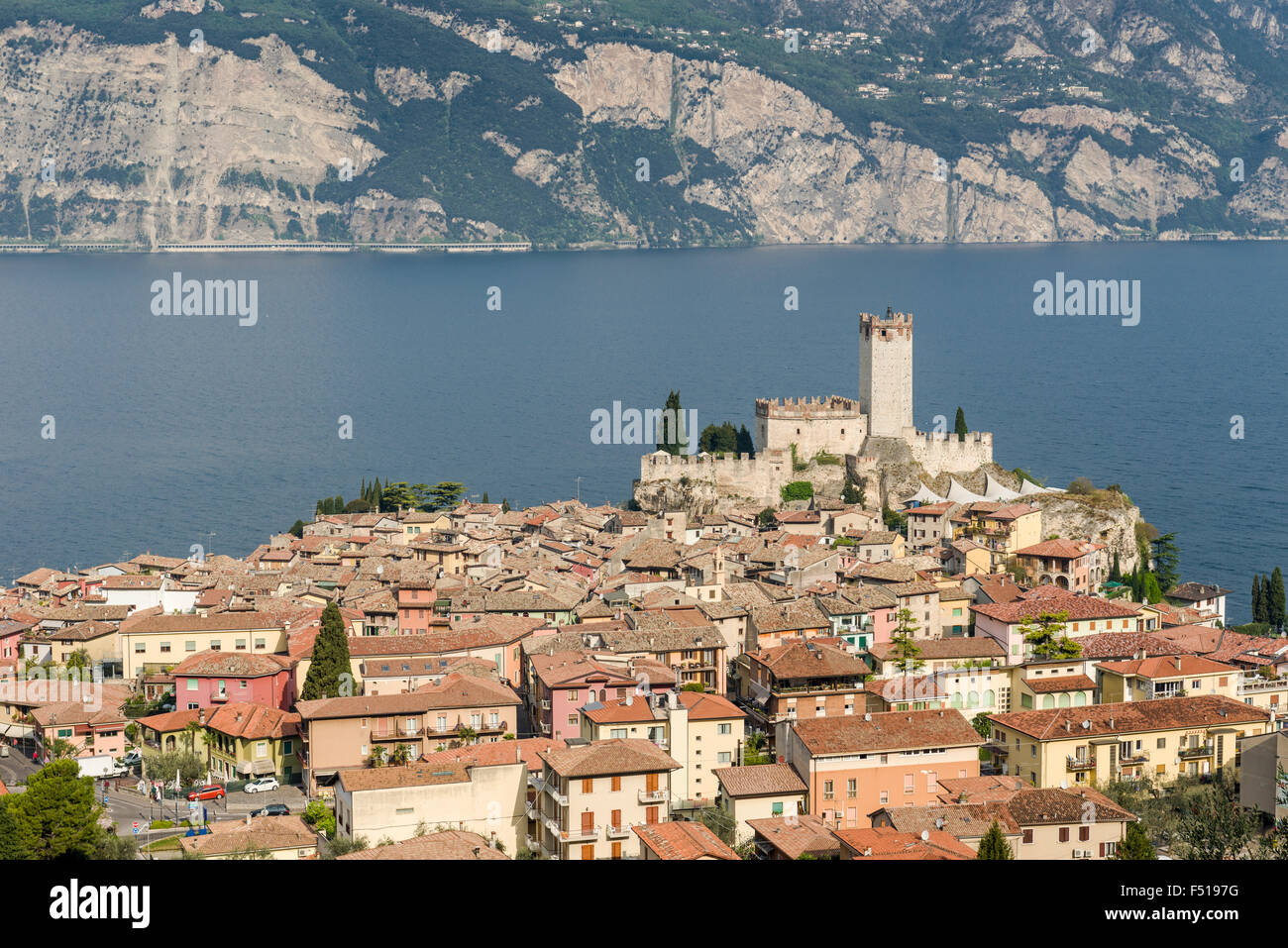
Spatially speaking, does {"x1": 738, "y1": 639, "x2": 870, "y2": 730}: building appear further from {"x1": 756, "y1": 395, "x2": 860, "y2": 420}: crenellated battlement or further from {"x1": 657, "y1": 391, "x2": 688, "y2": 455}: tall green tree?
{"x1": 657, "y1": 391, "x2": 688, "y2": 455}: tall green tree

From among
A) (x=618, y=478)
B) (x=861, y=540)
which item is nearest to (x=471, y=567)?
(x=861, y=540)

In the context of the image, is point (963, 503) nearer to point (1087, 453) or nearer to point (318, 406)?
point (1087, 453)

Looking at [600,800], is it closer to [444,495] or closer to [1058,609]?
[1058,609]

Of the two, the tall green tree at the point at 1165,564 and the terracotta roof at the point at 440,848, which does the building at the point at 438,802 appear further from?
the tall green tree at the point at 1165,564

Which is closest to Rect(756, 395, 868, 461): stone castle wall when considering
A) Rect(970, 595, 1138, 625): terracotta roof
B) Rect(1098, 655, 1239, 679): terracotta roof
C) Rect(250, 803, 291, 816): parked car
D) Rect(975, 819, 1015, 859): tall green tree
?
Rect(970, 595, 1138, 625): terracotta roof

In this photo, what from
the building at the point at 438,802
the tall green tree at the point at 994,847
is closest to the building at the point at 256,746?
the building at the point at 438,802

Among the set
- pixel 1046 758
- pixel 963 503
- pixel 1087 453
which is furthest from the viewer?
pixel 1087 453
